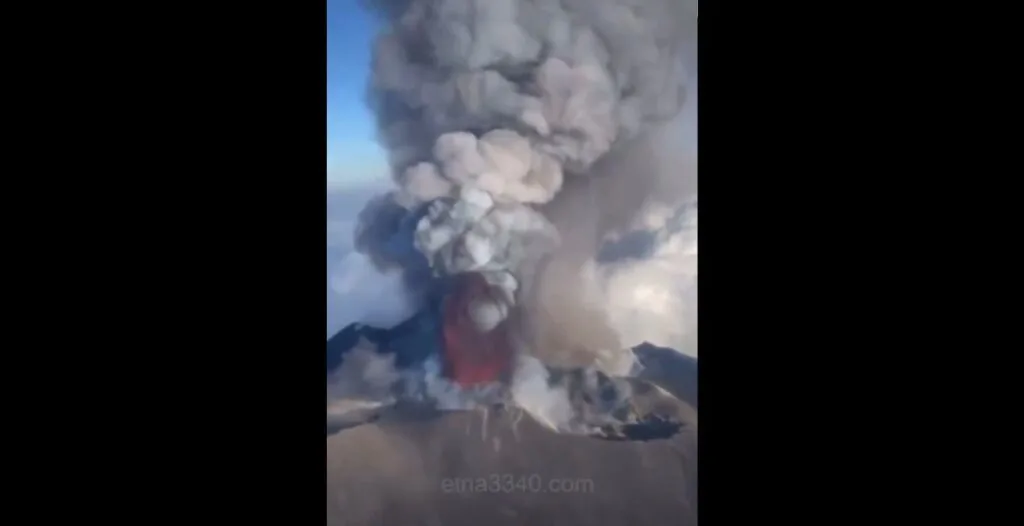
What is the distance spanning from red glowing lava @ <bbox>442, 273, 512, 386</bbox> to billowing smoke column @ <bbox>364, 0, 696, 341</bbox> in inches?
0.7

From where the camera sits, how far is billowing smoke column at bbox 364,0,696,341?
1693 millimetres

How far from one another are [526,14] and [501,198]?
0.38m

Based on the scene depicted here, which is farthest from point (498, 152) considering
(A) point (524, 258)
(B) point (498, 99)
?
(A) point (524, 258)

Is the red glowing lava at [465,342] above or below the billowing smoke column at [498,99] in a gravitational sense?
below

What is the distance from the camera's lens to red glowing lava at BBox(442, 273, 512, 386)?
66.9 inches

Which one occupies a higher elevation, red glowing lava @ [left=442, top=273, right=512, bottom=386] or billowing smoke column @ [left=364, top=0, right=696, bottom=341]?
billowing smoke column @ [left=364, top=0, right=696, bottom=341]

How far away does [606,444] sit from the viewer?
5.57 ft

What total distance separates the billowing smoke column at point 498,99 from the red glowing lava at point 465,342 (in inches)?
0.7

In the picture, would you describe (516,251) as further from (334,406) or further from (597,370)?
(334,406)

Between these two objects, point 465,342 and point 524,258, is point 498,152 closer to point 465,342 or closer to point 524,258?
point 524,258

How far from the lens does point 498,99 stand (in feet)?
5.57

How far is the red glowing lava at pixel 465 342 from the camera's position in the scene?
1.70 m

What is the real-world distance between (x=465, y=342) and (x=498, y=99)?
50cm
